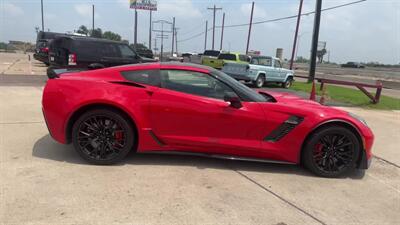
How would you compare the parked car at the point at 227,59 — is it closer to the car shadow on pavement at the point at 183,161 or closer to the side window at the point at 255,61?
the side window at the point at 255,61

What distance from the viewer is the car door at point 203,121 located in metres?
5.05

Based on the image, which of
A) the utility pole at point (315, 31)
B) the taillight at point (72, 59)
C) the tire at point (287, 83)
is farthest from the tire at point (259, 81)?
the taillight at point (72, 59)

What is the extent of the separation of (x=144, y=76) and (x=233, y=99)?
1248mm

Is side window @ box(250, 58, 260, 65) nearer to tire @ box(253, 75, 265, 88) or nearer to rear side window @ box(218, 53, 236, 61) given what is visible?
tire @ box(253, 75, 265, 88)

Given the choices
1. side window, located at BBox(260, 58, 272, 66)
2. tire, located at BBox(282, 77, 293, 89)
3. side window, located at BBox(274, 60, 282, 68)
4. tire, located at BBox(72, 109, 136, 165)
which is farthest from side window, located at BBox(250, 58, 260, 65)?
tire, located at BBox(72, 109, 136, 165)

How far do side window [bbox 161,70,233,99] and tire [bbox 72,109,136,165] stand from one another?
77 centimetres

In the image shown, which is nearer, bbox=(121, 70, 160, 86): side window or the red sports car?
the red sports car

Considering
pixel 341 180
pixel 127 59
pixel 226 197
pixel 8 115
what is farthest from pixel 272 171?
pixel 127 59

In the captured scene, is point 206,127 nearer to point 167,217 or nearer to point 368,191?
point 167,217

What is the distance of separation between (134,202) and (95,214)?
448 mm

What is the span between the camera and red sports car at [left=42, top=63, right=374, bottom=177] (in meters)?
5.05

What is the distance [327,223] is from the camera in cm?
384

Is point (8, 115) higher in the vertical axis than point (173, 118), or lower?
lower

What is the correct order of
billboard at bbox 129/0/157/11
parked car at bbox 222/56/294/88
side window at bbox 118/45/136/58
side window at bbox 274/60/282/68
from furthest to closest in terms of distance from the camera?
billboard at bbox 129/0/157/11
side window at bbox 274/60/282/68
parked car at bbox 222/56/294/88
side window at bbox 118/45/136/58
